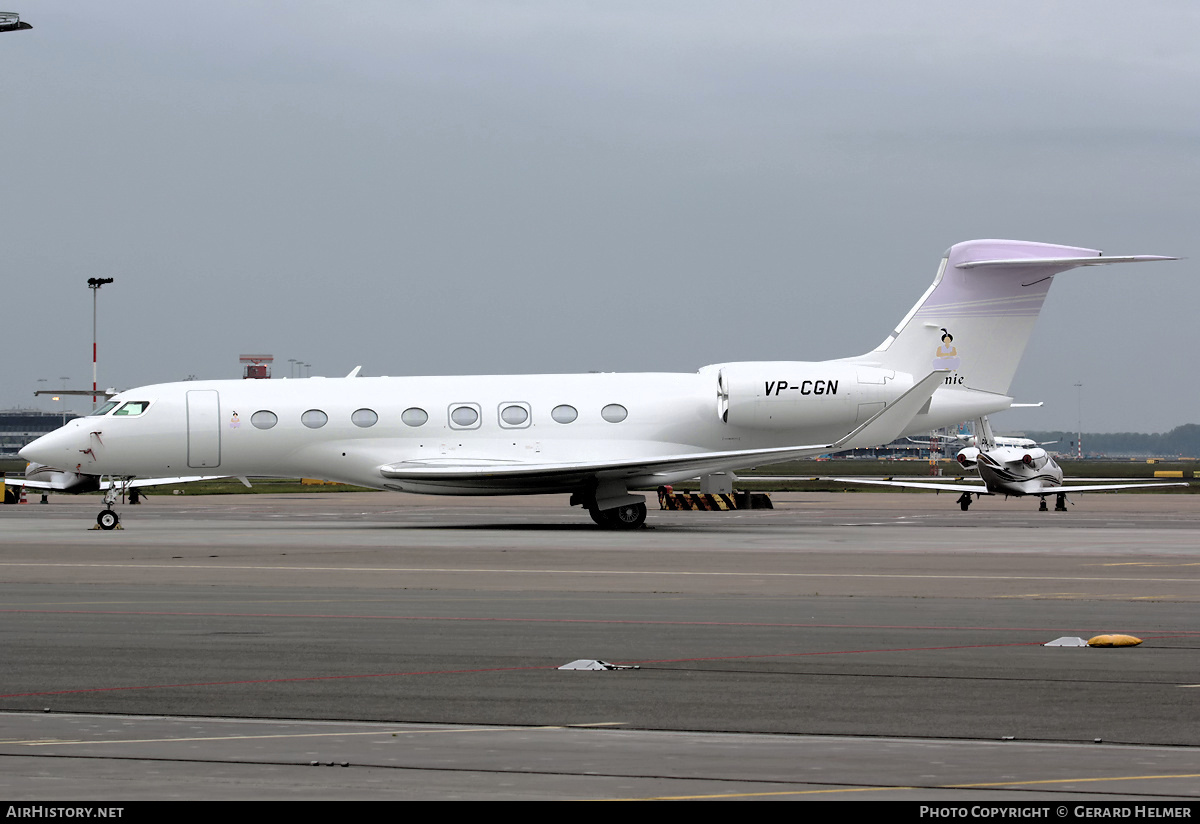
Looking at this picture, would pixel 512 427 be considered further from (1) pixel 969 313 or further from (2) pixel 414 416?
(1) pixel 969 313

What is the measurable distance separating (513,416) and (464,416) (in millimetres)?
1109

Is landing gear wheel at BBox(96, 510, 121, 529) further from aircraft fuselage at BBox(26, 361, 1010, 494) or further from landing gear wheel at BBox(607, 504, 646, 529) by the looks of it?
landing gear wheel at BBox(607, 504, 646, 529)

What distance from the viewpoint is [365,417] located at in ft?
100

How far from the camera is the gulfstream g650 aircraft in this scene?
30141 millimetres

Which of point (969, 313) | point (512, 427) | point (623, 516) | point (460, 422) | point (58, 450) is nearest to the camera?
point (58, 450)

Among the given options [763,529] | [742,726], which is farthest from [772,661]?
[763,529]

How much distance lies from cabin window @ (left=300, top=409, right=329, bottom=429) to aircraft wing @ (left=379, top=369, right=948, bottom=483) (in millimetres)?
1726

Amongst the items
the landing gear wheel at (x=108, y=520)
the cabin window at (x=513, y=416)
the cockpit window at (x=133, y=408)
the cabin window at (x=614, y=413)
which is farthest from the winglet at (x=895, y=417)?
the landing gear wheel at (x=108, y=520)

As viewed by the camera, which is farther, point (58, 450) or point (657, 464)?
point (58, 450)

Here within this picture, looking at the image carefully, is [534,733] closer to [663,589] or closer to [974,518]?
[663,589]

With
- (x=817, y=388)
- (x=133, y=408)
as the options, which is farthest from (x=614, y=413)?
(x=133, y=408)

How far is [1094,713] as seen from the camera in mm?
8203

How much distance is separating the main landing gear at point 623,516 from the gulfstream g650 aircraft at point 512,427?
3 cm

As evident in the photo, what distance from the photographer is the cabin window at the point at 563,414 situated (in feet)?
102
